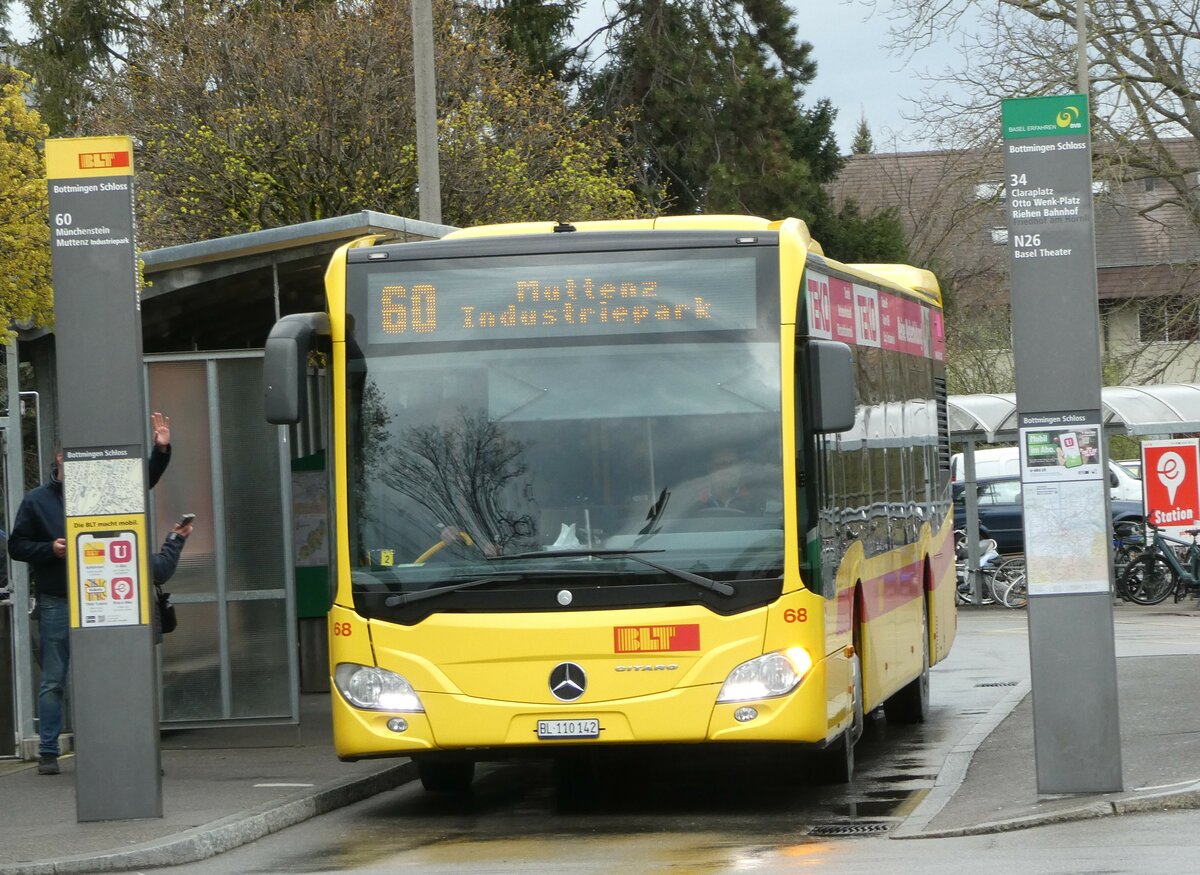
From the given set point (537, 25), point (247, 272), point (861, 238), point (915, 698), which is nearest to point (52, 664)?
point (247, 272)

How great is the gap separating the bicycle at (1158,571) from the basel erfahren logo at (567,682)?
66.1ft

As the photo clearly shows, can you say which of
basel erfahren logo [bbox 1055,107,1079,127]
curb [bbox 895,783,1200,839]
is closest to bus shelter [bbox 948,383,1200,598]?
basel erfahren logo [bbox 1055,107,1079,127]

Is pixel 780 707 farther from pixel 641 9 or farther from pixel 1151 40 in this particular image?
pixel 641 9

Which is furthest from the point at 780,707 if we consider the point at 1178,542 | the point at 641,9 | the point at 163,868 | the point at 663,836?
the point at 641,9

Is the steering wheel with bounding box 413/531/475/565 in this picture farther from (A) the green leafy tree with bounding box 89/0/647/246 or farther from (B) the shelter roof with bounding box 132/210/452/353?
(A) the green leafy tree with bounding box 89/0/647/246

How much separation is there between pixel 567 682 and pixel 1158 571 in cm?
2080

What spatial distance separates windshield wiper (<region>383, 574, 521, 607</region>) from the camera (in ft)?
33.5

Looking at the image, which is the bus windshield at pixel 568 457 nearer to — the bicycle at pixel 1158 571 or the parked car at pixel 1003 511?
the bicycle at pixel 1158 571

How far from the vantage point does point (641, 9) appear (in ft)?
143

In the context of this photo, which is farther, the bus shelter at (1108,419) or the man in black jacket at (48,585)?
the bus shelter at (1108,419)

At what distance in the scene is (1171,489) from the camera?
2911 centimetres

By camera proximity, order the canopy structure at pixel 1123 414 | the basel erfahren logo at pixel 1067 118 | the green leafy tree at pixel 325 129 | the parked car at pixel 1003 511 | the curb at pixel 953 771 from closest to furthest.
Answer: the curb at pixel 953 771, the basel erfahren logo at pixel 1067 118, the green leafy tree at pixel 325 129, the canopy structure at pixel 1123 414, the parked car at pixel 1003 511

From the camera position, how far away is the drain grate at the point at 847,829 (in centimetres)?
993

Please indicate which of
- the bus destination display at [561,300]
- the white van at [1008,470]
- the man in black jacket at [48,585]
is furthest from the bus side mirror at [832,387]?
the white van at [1008,470]
